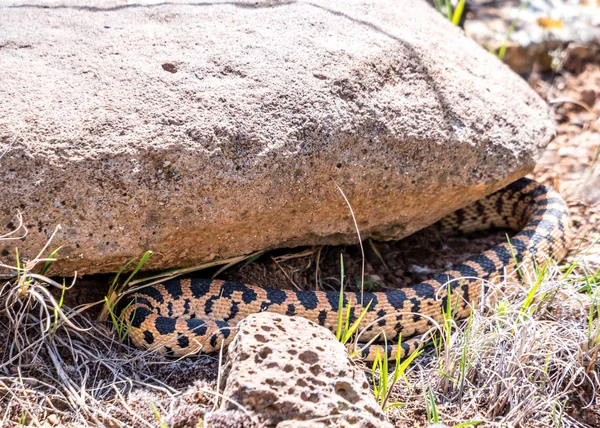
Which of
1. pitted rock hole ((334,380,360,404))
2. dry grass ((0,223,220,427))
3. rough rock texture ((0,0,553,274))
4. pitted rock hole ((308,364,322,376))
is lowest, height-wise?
dry grass ((0,223,220,427))

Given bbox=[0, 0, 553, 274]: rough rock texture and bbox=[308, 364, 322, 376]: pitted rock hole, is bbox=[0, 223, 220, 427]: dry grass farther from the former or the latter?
bbox=[308, 364, 322, 376]: pitted rock hole

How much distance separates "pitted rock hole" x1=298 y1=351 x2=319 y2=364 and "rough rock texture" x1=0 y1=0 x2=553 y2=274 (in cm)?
103

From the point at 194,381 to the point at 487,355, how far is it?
61.8 inches

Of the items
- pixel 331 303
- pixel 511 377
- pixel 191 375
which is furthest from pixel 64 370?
pixel 511 377

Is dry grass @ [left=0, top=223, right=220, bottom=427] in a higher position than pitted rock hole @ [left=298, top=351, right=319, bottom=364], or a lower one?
lower

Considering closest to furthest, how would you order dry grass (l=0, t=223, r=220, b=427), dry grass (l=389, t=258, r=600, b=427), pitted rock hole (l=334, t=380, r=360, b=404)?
pitted rock hole (l=334, t=380, r=360, b=404), dry grass (l=0, t=223, r=220, b=427), dry grass (l=389, t=258, r=600, b=427)

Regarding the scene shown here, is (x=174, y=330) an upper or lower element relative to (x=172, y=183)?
lower

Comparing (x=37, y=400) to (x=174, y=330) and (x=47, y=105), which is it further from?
(x=47, y=105)

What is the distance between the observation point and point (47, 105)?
338 centimetres

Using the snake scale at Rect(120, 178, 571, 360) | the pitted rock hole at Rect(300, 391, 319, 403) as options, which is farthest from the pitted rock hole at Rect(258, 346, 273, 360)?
the snake scale at Rect(120, 178, 571, 360)

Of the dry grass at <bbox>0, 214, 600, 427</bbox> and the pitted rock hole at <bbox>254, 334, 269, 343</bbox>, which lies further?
the dry grass at <bbox>0, 214, 600, 427</bbox>

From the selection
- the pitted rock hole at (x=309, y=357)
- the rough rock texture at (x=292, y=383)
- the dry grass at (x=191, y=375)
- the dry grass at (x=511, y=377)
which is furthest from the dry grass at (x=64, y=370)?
the dry grass at (x=511, y=377)

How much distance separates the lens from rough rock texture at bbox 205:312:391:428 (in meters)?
2.55

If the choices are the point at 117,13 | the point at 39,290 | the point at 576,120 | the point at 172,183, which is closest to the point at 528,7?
the point at 576,120
